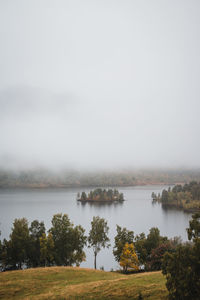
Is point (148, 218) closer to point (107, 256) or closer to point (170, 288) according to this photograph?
point (107, 256)

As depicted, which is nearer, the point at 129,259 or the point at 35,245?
the point at 129,259

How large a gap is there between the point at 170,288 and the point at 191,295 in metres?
1.48

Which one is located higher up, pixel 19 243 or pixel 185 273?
pixel 185 273

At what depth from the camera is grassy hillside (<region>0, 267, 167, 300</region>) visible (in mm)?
22375

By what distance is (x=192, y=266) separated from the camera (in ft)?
47.9

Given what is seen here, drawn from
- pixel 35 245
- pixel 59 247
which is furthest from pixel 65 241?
pixel 35 245

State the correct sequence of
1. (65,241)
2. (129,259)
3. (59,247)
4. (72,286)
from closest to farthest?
(72,286), (129,259), (59,247), (65,241)

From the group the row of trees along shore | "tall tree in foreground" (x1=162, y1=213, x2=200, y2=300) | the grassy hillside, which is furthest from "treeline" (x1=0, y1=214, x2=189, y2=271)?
"tall tree in foreground" (x1=162, y1=213, x2=200, y2=300)

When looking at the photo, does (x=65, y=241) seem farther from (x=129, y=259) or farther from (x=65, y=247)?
(x=129, y=259)

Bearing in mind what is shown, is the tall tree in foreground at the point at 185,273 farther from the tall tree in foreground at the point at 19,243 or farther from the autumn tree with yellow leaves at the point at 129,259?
the tall tree in foreground at the point at 19,243

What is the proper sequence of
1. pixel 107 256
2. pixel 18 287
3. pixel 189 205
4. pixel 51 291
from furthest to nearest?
pixel 189 205
pixel 107 256
pixel 18 287
pixel 51 291

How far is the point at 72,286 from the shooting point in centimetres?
2741

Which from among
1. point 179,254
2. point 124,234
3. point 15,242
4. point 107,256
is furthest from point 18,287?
point 107,256

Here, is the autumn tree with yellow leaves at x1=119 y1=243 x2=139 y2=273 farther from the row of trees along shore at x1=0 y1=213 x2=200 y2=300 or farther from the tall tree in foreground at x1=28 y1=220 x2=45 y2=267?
the tall tree in foreground at x1=28 y1=220 x2=45 y2=267
